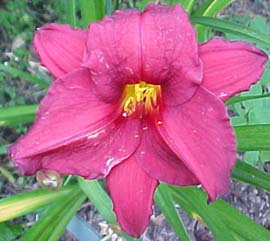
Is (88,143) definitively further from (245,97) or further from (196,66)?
(245,97)

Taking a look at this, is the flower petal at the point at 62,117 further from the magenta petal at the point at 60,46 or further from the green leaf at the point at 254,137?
the green leaf at the point at 254,137

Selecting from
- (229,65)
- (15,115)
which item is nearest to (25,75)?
(15,115)

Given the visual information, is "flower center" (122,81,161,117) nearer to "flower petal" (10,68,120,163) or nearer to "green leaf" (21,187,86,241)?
"flower petal" (10,68,120,163)

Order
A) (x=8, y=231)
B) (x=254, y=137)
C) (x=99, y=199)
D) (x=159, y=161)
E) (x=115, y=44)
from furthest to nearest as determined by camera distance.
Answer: (x=8, y=231) < (x=99, y=199) < (x=254, y=137) < (x=159, y=161) < (x=115, y=44)

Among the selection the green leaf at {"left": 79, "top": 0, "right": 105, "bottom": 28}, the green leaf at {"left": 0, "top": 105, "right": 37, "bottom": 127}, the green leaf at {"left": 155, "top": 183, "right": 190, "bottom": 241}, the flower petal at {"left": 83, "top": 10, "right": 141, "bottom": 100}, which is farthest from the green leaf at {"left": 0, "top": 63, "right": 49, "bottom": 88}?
the flower petal at {"left": 83, "top": 10, "right": 141, "bottom": 100}

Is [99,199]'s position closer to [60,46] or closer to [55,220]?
[55,220]

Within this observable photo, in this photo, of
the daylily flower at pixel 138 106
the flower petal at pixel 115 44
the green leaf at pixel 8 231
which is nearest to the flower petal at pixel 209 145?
the daylily flower at pixel 138 106
